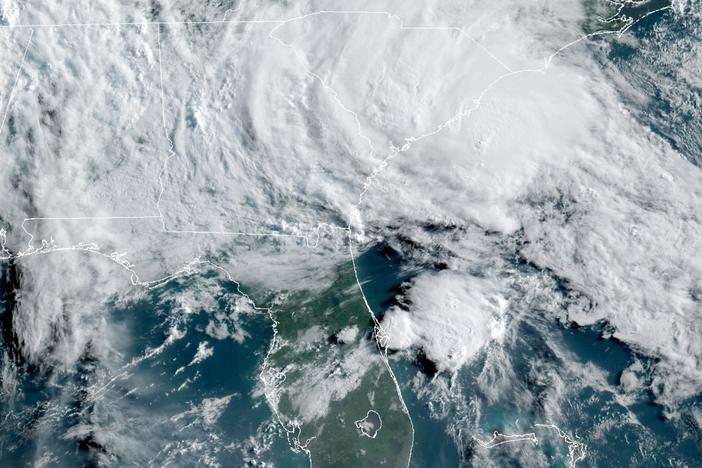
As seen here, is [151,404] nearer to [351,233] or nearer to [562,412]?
[351,233]

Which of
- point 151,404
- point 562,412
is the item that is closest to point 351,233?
point 151,404

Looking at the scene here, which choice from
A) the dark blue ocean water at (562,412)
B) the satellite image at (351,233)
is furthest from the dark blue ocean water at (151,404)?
the dark blue ocean water at (562,412)

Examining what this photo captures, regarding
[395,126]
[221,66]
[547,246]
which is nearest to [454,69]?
[395,126]

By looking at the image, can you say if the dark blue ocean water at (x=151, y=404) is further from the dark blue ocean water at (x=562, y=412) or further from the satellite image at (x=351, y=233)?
the dark blue ocean water at (x=562, y=412)

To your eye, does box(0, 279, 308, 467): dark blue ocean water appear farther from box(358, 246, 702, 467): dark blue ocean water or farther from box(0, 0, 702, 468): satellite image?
box(358, 246, 702, 467): dark blue ocean water

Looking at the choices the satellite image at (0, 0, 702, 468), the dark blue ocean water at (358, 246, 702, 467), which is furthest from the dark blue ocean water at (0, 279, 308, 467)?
the dark blue ocean water at (358, 246, 702, 467)

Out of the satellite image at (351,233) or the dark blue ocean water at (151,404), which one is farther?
the dark blue ocean water at (151,404)

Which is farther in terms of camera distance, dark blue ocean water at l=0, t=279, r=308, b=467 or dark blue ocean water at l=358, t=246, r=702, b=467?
dark blue ocean water at l=0, t=279, r=308, b=467

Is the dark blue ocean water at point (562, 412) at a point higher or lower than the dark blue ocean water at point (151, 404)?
higher

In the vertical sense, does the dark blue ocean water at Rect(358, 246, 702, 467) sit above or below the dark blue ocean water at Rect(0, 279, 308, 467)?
above
